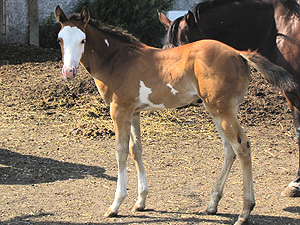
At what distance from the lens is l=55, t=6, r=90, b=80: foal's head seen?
3469 mm

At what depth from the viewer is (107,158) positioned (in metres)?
5.45

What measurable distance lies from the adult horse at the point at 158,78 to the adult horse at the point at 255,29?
32.6 inches

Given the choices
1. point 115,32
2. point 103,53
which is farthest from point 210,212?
point 115,32

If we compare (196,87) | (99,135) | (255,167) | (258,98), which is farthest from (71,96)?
(196,87)

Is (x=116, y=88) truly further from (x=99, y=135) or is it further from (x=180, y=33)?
(x=99, y=135)

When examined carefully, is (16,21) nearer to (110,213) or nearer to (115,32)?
(115,32)

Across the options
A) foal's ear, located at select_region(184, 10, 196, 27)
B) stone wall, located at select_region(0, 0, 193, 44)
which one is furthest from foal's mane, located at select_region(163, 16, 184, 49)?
stone wall, located at select_region(0, 0, 193, 44)

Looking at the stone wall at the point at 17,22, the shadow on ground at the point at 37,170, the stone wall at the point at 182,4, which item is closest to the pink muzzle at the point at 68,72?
the shadow on ground at the point at 37,170

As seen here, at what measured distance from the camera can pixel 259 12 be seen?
459cm

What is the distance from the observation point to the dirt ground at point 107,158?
3.83 metres

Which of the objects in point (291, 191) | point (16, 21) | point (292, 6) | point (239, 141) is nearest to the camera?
point (239, 141)

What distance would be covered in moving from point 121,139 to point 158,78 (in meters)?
0.64

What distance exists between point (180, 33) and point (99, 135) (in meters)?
2.41

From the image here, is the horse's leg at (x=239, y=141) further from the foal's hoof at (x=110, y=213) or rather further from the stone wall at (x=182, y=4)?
the stone wall at (x=182, y=4)
